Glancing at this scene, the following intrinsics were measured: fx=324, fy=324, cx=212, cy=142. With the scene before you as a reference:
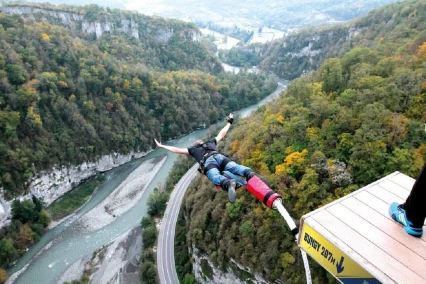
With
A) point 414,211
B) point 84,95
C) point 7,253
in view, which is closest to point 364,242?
point 414,211

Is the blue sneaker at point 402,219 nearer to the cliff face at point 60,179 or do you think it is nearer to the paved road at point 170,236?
the paved road at point 170,236

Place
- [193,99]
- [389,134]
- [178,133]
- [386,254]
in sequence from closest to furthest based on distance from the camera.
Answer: [386,254]
[389,134]
[178,133]
[193,99]

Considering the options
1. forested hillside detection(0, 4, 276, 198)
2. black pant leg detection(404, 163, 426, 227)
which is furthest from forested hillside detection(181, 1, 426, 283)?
forested hillside detection(0, 4, 276, 198)

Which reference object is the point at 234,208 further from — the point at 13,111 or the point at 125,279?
the point at 13,111

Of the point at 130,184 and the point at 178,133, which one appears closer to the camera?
the point at 130,184

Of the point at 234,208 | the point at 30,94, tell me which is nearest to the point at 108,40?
the point at 30,94

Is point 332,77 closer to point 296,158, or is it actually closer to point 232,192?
point 296,158
